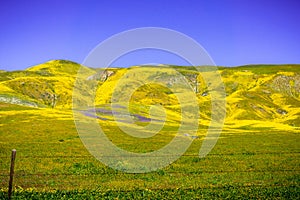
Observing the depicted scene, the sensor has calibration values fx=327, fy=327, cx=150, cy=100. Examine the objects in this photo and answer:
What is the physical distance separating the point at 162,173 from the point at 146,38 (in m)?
16.2

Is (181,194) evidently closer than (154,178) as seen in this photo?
Yes

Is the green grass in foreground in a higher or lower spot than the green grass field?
higher

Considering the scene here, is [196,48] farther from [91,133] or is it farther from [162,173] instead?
[91,133]

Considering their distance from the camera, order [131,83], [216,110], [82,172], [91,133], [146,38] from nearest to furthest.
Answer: [82,172]
[146,38]
[91,133]
[216,110]
[131,83]

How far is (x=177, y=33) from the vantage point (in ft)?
120

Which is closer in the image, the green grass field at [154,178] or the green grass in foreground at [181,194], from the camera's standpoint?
the green grass in foreground at [181,194]

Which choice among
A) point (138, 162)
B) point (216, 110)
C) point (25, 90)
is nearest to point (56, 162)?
point (138, 162)

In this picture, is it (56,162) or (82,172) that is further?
(56,162)

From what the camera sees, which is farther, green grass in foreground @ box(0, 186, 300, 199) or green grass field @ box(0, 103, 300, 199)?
green grass field @ box(0, 103, 300, 199)

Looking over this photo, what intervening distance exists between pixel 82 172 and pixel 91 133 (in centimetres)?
3741

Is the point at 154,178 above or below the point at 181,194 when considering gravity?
below

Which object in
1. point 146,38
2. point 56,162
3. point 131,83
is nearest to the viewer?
point 56,162

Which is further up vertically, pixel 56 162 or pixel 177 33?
pixel 177 33

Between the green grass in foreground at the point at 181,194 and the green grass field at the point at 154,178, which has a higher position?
the green grass in foreground at the point at 181,194
